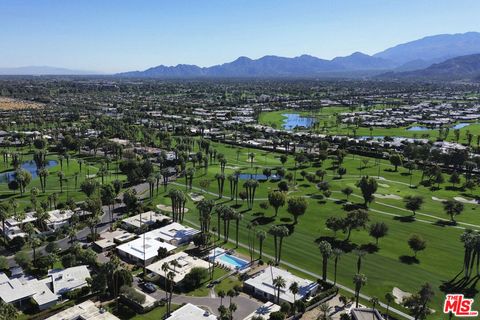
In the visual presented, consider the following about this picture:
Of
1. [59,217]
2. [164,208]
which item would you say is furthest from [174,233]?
[59,217]

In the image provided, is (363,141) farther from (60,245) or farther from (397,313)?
(60,245)

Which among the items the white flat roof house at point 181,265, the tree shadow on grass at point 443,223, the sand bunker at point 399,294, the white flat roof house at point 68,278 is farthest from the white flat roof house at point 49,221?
the tree shadow on grass at point 443,223

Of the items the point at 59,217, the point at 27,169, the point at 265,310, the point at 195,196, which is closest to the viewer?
the point at 265,310

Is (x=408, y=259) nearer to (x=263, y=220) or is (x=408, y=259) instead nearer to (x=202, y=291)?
(x=263, y=220)

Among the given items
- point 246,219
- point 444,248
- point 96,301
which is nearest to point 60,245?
point 96,301

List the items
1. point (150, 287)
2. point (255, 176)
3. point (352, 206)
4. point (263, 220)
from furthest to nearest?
point (255, 176) < point (352, 206) < point (263, 220) < point (150, 287)

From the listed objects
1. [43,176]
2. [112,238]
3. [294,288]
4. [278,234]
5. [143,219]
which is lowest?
[112,238]

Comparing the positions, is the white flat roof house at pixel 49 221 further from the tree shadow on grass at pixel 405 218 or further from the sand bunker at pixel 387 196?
the sand bunker at pixel 387 196
